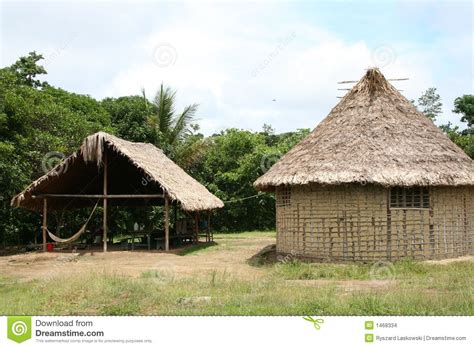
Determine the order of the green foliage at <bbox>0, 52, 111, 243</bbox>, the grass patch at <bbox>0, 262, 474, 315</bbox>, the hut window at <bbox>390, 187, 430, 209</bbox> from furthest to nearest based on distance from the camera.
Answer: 1. the green foliage at <bbox>0, 52, 111, 243</bbox>
2. the hut window at <bbox>390, 187, 430, 209</bbox>
3. the grass patch at <bbox>0, 262, 474, 315</bbox>

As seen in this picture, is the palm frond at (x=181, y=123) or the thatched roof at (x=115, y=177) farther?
the palm frond at (x=181, y=123)

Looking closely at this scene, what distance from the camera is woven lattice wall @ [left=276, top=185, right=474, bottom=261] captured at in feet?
44.8

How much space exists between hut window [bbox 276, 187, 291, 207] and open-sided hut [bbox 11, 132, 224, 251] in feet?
9.77

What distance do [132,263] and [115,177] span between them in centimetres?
723

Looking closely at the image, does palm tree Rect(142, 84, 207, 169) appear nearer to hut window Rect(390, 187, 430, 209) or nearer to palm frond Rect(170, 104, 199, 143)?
palm frond Rect(170, 104, 199, 143)

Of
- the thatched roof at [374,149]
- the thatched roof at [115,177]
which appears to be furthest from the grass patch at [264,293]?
the thatched roof at [115,177]

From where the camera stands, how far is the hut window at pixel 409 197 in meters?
13.8

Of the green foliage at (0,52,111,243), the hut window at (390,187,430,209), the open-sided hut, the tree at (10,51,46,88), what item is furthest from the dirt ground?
the tree at (10,51,46,88)

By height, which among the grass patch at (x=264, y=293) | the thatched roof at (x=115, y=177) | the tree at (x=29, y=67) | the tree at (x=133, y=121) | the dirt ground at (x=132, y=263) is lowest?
the dirt ground at (x=132, y=263)

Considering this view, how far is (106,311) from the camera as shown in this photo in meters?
8.09

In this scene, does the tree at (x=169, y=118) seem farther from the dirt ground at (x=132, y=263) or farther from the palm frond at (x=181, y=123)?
the dirt ground at (x=132, y=263)

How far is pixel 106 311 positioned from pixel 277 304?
2471 mm

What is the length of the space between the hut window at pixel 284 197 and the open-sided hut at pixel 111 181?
298 cm
